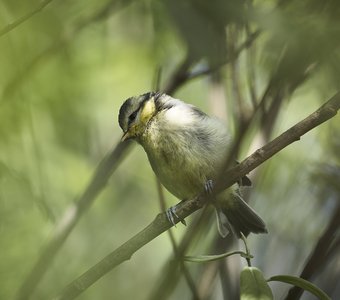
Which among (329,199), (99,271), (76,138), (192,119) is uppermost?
(76,138)

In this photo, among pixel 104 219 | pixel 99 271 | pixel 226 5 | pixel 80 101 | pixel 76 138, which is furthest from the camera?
pixel 104 219

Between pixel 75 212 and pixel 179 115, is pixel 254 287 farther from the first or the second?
pixel 179 115

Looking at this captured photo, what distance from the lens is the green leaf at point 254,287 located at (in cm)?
169

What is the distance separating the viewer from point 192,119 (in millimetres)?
3248

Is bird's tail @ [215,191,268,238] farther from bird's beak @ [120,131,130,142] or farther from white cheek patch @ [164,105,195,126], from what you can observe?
bird's beak @ [120,131,130,142]

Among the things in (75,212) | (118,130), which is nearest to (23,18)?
(75,212)

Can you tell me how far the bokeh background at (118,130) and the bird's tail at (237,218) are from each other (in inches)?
4.1

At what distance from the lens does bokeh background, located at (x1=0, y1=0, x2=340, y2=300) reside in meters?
1.56

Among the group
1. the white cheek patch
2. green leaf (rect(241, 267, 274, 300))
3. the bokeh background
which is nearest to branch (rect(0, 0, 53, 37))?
the bokeh background

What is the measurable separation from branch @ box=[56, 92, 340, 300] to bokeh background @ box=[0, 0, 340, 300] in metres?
0.08

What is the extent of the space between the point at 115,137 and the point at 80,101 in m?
1.42

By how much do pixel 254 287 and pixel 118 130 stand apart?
2828mm

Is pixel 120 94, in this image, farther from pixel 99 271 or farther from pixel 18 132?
pixel 99 271

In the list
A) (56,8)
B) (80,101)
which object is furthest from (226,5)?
(80,101)
